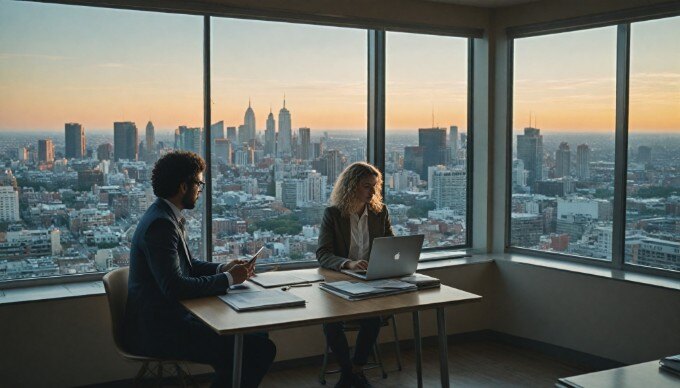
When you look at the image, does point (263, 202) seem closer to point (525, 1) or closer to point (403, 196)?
point (403, 196)

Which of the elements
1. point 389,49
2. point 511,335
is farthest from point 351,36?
point 511,335

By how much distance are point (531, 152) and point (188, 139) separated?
108 inches

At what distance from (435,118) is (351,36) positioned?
100 cm

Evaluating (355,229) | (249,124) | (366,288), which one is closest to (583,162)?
(355,229)

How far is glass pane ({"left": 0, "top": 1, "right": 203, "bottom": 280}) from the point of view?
4594 millimetres

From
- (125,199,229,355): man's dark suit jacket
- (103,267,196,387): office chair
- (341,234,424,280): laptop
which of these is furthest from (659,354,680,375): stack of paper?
(103,267,196,387): office chair

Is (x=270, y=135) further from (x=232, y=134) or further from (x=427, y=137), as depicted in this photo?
(x=427, y=137)

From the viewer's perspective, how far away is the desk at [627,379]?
2.41m

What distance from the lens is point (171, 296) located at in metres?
3.61

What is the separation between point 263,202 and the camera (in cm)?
542

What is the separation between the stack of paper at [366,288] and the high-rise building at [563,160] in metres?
2.38

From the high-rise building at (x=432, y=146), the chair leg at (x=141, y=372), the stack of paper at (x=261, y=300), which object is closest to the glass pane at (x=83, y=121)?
the chair leg at (x=141, y=372)

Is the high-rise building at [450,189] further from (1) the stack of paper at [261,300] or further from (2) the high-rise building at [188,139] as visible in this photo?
(1) the stack of paper at [261,300]

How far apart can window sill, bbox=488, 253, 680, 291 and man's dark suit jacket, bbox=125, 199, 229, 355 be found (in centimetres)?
283
